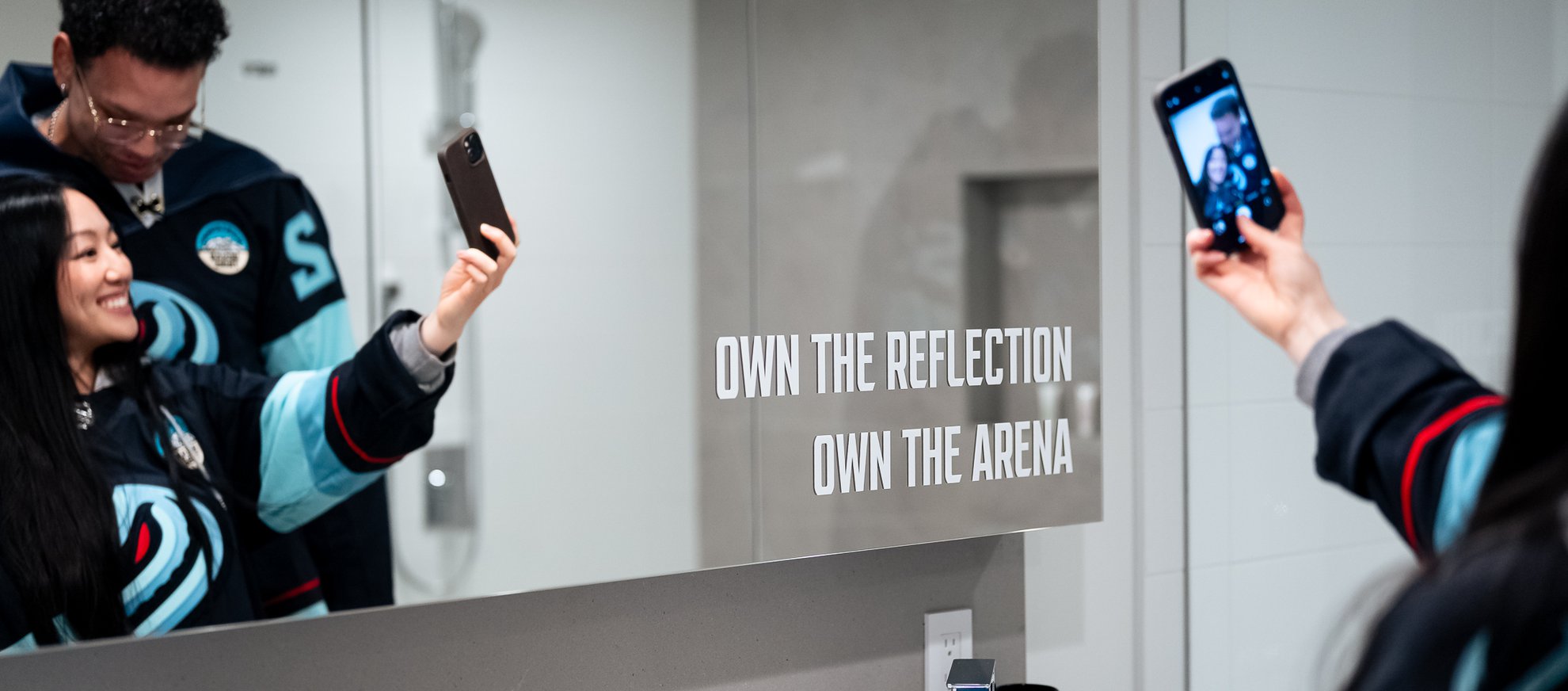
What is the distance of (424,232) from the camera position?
1019 mm

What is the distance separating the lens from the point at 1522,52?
123 cm

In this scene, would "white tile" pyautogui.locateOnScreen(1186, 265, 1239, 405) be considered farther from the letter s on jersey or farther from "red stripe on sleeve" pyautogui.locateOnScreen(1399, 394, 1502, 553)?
the letter s on jersey

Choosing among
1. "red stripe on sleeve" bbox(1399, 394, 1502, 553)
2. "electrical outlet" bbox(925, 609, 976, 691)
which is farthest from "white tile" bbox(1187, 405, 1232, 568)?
"red stripe on sleeve" bbox(1399, 394, 1502, 553)

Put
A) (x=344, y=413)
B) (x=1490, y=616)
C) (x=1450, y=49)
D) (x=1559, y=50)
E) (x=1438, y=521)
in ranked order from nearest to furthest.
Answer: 1. (x=1490, y=616)
2. (x=1438, y=521)
3. (x=344, y=413)
4. (x=1559, y=50)
5. (x=1450, y=49)

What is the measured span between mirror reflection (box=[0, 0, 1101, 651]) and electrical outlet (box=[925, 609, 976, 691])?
166 mm

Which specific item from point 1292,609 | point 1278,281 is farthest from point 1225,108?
point 1292,609

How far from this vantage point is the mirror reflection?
95 cm

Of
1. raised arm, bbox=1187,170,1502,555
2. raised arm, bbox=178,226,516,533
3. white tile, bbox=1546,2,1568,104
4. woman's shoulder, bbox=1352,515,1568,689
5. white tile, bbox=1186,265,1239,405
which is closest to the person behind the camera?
woman's shoulder, bbox=1352,515,1568,689

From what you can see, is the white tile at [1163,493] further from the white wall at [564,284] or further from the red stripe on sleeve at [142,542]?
the red stripe on sleeve at [142,542]

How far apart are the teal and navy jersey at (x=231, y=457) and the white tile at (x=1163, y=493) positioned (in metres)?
0.88

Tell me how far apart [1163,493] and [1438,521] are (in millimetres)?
745

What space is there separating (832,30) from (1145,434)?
65 centimetres

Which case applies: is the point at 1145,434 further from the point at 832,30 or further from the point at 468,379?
the point at 468,379

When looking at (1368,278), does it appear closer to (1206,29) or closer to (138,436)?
(1206,29)
